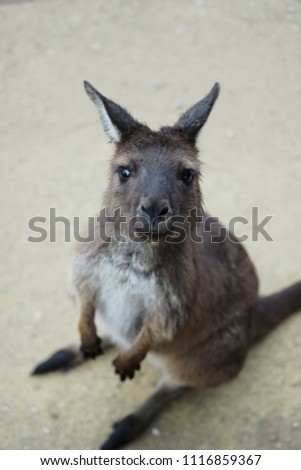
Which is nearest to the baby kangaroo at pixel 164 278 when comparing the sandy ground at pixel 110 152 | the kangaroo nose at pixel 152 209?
the kangaroo nose at pixel 152 209

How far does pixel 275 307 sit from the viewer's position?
5148 mm

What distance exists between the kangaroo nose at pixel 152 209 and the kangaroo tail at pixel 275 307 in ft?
5.71

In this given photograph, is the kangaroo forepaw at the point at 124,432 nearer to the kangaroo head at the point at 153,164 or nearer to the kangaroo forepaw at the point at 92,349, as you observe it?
the kangaroo forepaw at the point at 92,349

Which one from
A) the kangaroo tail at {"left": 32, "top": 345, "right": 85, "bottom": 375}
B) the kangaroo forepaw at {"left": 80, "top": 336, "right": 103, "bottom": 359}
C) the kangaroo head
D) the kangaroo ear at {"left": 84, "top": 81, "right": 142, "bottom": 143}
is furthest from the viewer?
the kangaroo tail at {"left": 32, "top": 345, "right": 85, "bottom": 375}

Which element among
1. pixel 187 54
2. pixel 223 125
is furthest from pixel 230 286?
pixel 187 54

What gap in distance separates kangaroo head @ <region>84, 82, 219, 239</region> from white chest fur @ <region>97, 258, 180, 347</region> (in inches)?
17.4

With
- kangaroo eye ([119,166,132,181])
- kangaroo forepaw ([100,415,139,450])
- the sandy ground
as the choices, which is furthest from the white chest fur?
the sandy ground

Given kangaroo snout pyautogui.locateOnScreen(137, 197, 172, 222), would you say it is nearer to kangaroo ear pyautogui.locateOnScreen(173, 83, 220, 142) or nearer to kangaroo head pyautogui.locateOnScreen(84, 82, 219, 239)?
kangaroo head pyautogui.locateOnScreen(84, 82, 219, 239)

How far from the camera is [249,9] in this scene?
25.1 ft

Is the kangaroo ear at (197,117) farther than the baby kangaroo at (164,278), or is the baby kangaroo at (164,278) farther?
the kangaroo ear at (197,117)

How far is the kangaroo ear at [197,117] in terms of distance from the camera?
3.99 m

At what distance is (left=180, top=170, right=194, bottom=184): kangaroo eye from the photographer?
395 centimetres
